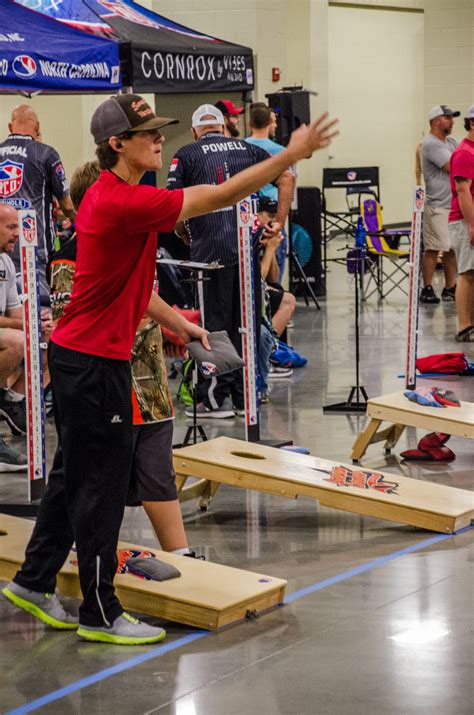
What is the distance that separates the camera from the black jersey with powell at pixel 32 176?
8016 millimetres

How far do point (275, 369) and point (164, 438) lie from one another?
4543mm

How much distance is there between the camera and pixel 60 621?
4.07 meters

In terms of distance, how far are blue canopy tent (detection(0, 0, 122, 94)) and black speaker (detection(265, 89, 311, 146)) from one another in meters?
3.37

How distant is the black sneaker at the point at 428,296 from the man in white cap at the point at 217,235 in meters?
5.18

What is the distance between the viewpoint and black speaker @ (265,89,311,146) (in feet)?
38.4

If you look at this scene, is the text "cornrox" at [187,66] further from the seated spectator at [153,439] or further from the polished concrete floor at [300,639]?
the seated spectator at [153,439]

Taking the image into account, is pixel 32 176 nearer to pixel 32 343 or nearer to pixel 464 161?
pixel 32 343

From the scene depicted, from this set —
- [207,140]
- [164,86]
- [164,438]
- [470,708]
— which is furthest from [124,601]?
[164,86]

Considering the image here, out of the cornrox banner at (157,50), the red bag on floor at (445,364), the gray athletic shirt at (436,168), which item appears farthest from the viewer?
the gray athletic shirt at (436,168)

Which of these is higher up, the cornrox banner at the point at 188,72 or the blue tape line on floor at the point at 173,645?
the cornrox banner at the point at 188,72

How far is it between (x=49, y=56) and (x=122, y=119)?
4.39 meters

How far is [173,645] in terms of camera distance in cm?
388

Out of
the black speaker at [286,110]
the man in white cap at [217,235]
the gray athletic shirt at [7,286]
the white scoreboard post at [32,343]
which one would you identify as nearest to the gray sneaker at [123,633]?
the white scoreboard post at [32,343]

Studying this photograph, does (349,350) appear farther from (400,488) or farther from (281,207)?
(400,488)
